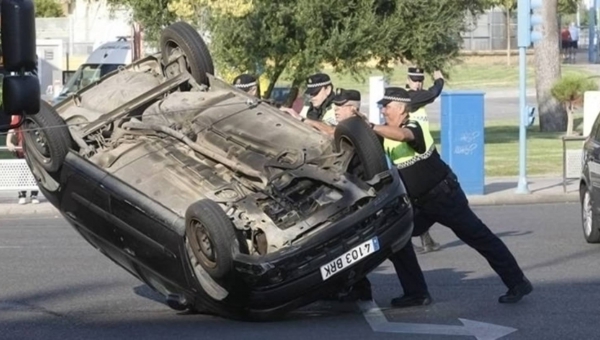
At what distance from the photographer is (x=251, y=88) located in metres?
13.5

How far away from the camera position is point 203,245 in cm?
902

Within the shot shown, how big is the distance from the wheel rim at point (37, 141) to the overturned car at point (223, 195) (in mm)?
11

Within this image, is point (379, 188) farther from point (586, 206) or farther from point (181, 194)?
point (586, 206)

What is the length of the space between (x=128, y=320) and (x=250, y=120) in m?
1.77

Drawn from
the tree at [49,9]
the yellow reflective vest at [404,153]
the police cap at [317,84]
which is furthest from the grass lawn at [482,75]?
the yellow reflective vest at [404,153]

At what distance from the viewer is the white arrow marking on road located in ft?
31.2

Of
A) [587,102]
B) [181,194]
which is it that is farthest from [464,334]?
[587,102]

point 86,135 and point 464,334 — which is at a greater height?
point 86,135

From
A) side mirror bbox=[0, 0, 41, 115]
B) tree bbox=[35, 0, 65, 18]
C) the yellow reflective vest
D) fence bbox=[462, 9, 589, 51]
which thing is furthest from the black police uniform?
tree bbox=[35, 0, 65, 18]

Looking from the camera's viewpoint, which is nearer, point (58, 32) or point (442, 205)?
point (442, 205)

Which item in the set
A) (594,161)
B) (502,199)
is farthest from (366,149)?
(502,199)

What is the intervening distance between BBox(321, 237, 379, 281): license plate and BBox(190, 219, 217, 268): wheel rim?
73 centimetres

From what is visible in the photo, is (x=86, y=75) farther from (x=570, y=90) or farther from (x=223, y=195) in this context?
(x=223, y=195)

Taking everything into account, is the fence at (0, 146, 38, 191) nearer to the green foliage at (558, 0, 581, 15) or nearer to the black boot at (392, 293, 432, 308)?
the black boot at (392, 293, 432, 308)
